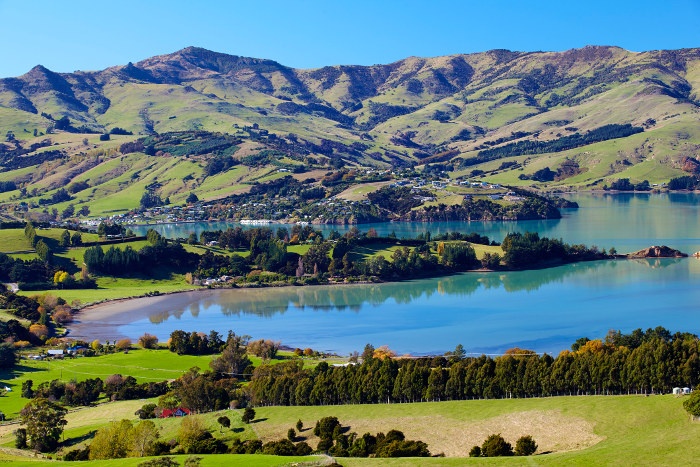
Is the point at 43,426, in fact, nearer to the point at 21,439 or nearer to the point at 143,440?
the point at 21,439

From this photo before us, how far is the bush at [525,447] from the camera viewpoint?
92.9 feet

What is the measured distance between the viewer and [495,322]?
62.6m

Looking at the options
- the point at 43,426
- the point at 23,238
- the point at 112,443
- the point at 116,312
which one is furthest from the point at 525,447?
the point at 23,238

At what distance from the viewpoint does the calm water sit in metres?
57.8

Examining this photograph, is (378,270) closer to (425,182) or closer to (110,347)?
(110,347)

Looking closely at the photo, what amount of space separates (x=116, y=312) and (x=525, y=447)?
5047 cm

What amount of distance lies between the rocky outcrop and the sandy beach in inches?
1795

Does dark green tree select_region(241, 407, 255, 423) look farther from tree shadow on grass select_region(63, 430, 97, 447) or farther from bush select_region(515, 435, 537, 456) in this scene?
bush select_region(515, 435, 537, 456)

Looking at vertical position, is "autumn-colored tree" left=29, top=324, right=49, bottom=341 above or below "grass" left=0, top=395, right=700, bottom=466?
above

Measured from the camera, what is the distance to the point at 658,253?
3588 inches

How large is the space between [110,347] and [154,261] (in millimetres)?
33755

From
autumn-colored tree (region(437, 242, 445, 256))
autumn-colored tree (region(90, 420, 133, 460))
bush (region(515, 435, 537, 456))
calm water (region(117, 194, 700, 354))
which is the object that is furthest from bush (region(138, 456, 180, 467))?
autumn-colored tree (region(437, 242, 445, 256))

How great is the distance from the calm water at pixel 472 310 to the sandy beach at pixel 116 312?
96cm

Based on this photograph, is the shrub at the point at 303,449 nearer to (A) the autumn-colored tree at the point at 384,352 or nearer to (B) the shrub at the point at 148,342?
(A) the autumn-colored tree at the point at 384,352
